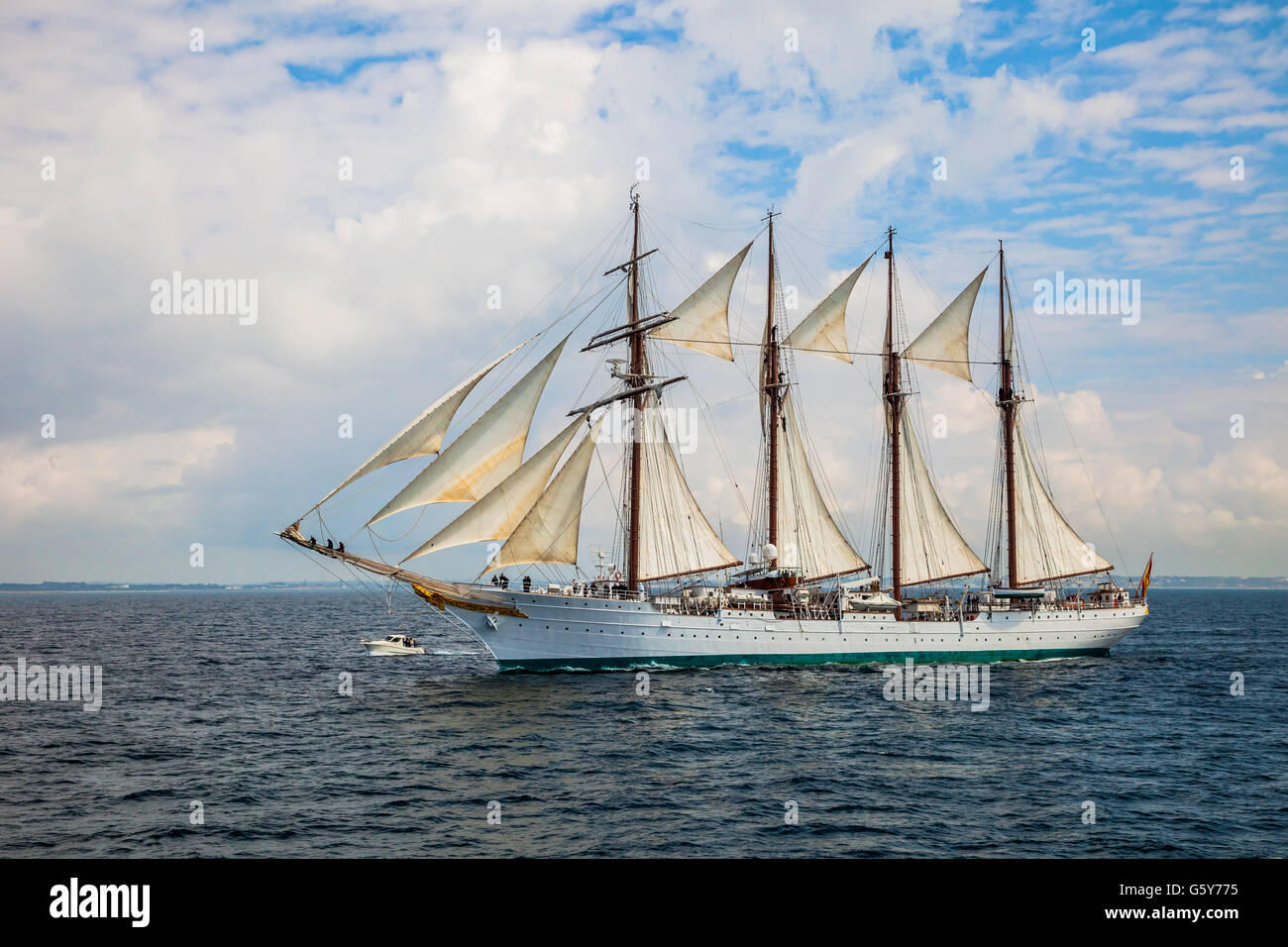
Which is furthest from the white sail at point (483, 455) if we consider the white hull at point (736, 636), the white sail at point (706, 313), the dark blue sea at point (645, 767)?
the white sail at point (706, 313)

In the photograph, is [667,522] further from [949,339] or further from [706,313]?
[949,339]

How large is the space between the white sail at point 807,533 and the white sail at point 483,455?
18544 millimetres

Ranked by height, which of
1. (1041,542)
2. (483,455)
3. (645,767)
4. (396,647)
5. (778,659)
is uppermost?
(483,455)

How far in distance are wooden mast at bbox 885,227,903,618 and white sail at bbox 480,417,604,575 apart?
2153cm

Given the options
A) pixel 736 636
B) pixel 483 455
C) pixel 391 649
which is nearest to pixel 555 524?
pixel 483 455

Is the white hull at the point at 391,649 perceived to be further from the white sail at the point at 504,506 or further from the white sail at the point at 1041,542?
the white sail at the point at 1041,542

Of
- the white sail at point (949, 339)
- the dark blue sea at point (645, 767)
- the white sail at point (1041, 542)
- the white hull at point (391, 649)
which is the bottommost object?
the white hull at point (391, 649)

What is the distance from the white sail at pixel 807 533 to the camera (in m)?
52.9

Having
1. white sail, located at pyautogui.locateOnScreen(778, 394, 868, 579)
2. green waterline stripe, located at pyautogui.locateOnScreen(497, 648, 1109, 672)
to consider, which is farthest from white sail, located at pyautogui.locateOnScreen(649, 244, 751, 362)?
green waterline stripe, located at pyautogui.locateOnScreen(497, 648, 1109, 672)

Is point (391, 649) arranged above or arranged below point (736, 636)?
below

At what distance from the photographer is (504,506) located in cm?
4078

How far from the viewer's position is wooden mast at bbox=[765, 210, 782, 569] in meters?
53.2

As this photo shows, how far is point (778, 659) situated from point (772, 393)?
17396 millimetres
